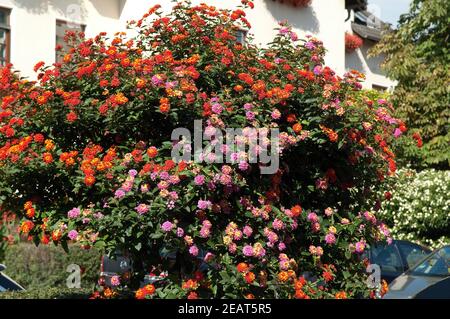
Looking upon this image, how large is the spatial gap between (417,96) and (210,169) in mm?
12169

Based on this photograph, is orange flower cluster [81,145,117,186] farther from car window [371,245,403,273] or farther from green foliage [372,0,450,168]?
green foliage [372,0,450,168]

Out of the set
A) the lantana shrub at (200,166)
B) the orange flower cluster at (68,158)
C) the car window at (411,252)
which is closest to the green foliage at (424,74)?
the car window at (411,252)

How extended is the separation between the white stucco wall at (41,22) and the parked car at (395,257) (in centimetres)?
765

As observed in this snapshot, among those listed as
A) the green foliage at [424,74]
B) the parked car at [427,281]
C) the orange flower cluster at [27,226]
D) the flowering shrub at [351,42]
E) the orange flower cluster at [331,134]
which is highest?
the flowering shrub at [351,42]

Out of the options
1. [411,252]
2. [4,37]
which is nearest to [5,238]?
[4,37]

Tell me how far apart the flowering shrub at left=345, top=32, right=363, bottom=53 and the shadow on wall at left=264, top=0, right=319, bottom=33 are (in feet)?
8.59

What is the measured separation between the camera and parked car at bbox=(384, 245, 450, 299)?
20.7 ft

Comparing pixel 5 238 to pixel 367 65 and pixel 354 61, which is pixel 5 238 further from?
pixel 367 65

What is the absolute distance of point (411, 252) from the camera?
424 inches

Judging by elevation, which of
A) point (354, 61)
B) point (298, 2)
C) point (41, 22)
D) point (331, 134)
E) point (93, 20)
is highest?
point (298, 2)

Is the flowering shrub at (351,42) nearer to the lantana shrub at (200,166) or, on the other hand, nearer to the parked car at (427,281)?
the parked car at (427,281)

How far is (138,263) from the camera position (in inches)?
204

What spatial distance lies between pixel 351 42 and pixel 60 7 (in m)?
8.85

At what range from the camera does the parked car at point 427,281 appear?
6.31 m
